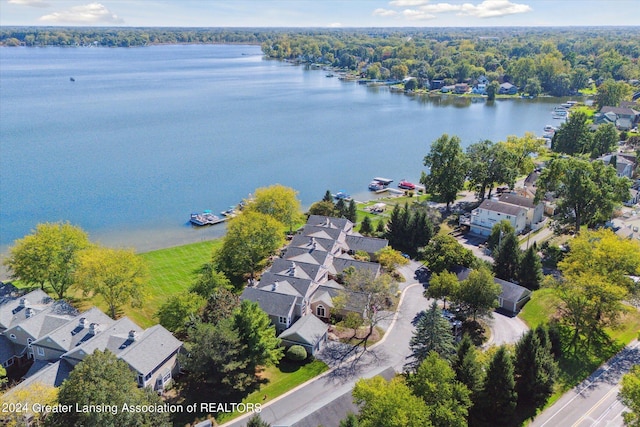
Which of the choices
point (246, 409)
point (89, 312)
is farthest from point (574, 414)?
point (89, 312)

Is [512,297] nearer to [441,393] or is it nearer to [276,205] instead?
[441,393]

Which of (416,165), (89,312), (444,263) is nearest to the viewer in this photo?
(89,312)

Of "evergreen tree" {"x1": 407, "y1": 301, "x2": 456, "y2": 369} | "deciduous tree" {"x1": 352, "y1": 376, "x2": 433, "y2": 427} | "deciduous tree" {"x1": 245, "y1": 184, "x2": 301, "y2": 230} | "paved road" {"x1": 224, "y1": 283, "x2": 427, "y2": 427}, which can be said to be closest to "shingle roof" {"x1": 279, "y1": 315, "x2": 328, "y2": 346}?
"paved road" {"x1": 224, "y1": 283, "x2": 427, "y2": 427}

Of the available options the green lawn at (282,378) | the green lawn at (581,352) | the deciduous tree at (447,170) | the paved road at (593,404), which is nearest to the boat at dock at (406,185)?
the deciduous tree at (447,170)

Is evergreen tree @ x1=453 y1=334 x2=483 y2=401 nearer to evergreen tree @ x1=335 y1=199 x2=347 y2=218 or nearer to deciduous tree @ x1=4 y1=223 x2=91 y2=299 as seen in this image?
evergreen tree @ x1=335 y1=199 x2=347 y2=218

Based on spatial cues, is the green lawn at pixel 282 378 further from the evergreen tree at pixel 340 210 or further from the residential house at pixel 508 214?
the residential house at pixel 508 214

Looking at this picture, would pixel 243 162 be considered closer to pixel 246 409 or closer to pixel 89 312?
pixel 89 312
